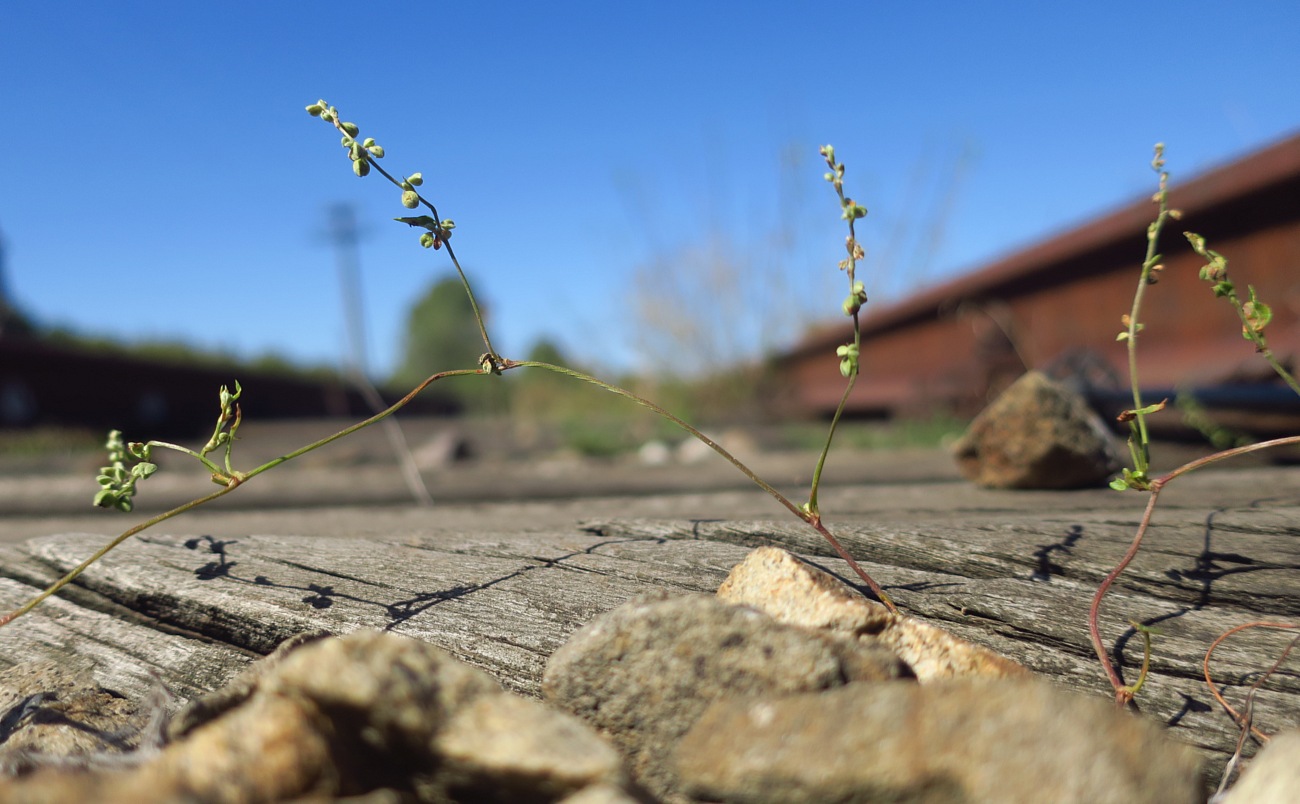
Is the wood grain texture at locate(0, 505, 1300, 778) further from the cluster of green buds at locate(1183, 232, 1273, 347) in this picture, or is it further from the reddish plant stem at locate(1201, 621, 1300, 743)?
the cluster of green buds at locate(1183, 232, 1273, 347)

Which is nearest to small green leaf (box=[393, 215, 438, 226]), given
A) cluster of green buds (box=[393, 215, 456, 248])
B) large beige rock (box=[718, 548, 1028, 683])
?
cluster of green buds (box=[393, 215, 456, 248])

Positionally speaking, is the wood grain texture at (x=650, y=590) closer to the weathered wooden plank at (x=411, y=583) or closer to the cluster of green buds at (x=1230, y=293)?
the weathered wooden plank at (x=411, y=583)

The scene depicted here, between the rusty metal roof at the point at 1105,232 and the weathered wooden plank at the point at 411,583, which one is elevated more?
the rusty metal roof at the point at 1105,232

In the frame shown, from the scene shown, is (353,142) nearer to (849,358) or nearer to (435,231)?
(435,231)

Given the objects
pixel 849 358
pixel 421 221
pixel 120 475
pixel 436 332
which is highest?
pixel 436 332

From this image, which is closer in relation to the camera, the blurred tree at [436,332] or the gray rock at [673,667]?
the gray rock at [673,667]

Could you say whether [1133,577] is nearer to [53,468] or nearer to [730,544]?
[730,544]

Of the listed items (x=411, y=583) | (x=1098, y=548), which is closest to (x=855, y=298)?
(x=1098, y=548)

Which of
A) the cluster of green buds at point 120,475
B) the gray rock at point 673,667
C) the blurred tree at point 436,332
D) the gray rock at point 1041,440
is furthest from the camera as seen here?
the blurred tree at point 436,332

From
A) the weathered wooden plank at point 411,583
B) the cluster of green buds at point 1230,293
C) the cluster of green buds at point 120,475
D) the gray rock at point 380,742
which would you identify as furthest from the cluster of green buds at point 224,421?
the cluster of green buds at point 1230,293
